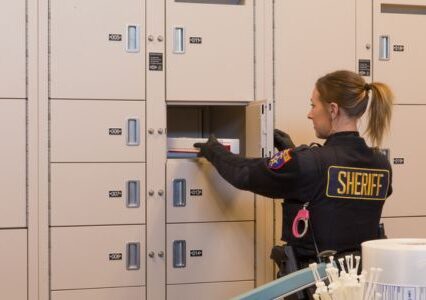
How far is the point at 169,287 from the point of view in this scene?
2.48m

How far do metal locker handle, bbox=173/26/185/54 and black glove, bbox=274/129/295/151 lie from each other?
0.53 m

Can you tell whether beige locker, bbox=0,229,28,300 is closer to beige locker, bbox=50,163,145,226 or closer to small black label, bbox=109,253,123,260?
beige locker, bbox=50,163,145,226

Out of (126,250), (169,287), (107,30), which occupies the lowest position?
(169,287)

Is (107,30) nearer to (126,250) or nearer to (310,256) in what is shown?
(126,250)

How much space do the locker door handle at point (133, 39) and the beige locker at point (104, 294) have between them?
991mm

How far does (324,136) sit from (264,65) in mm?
628

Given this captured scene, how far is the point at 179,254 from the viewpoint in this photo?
2.49 metres

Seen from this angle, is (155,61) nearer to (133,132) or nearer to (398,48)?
(133,132)

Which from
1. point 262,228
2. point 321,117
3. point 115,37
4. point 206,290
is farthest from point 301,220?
point 115,37

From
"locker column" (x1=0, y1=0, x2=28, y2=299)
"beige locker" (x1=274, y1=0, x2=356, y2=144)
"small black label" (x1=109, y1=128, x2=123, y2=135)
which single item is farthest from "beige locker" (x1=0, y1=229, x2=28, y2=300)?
"beige locker" (x1=274, y1=0, x2=356, y2=144)

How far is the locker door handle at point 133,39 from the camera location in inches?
95.6

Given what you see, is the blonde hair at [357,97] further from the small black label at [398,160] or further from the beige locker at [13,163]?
the beige locker at [13,163]

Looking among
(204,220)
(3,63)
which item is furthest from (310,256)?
(3,63)

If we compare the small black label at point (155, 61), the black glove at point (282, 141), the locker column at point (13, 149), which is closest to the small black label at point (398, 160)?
the black glove at point (282, 141)
